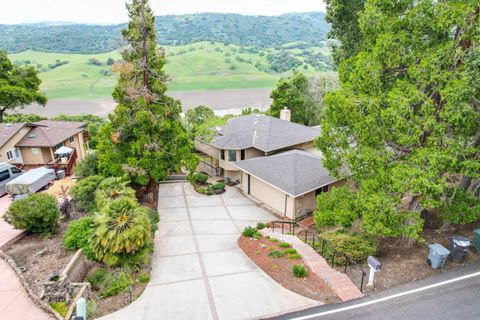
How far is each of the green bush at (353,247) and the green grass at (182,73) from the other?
80.7m

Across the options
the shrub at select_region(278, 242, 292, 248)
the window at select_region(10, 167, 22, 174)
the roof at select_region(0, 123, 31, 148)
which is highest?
the roof at select_region(0, 123, 31, 148)

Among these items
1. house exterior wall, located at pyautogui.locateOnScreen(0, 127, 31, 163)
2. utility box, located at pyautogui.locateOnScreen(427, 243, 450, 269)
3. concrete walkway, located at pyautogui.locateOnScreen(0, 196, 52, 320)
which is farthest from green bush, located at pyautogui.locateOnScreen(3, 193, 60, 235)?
utility box, located at pyautogui.locateOnScreen(427, 243, 450, 269)

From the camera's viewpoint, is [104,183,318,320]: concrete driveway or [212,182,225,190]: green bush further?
[212,182,225,190]: green bush

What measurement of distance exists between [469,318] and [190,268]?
9.60 m

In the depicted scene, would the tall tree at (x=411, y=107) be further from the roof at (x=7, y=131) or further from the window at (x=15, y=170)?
the roof at (x=7, y=131)

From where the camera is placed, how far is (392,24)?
36.8ft

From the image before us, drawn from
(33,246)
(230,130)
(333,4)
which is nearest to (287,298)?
(33,246)

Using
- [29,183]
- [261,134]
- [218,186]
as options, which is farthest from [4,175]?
[261,134]

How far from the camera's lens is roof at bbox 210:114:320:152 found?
25.5 meters

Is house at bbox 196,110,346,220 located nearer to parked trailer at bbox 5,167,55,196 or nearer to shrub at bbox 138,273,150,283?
shrub at bbox 138,273,150,283

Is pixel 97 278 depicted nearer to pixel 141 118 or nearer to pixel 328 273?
pixel 328 273

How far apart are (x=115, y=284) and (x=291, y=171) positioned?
12878mm

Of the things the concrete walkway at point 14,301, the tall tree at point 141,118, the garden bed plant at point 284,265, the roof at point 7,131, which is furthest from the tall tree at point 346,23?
the roof at point 7,131

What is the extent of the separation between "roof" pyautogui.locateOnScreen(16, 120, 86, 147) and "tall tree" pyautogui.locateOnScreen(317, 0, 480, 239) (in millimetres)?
24514
